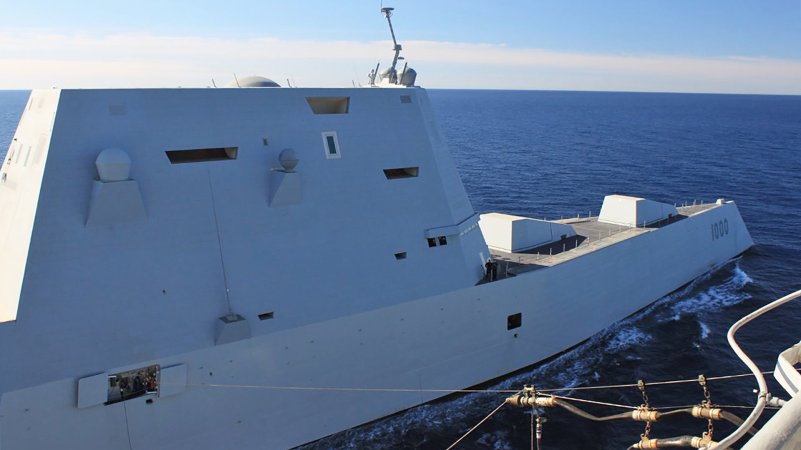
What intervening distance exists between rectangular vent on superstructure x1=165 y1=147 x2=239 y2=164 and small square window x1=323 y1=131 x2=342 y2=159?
1.98m

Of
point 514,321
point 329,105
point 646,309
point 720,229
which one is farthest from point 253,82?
point 720,229

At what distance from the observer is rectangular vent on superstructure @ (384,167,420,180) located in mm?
13828

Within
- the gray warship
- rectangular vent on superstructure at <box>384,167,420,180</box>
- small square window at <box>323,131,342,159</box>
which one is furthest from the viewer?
rectangular vent on superstructure at <box>384,167,420,180</box>

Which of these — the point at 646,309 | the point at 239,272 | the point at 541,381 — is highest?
the point at 239,272

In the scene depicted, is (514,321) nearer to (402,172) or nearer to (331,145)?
(402,172)

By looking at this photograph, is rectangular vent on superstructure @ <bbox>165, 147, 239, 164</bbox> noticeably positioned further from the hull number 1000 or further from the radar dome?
the hull number 1000

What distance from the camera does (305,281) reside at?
12.0 metres

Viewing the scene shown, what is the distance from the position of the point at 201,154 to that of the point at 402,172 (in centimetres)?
462

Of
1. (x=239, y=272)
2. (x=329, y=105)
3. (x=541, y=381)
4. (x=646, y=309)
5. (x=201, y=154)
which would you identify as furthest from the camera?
(x=646, y=309)

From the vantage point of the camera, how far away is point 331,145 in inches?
509

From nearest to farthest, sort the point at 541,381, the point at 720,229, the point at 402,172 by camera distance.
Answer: the point at 402,172 < the point at 541,381 < the point at 720,229

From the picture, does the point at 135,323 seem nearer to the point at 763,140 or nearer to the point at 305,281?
the point at 305,281

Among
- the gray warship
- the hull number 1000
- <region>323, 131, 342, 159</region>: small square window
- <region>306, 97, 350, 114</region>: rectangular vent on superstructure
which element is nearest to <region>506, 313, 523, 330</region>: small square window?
the gray warship

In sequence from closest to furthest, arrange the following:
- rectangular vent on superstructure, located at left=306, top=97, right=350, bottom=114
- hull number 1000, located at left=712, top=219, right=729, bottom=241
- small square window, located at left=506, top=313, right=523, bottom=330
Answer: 1. rectangular vent on superstructure, located at left=306, top=97, right=350, bottom=114
2. small square window, located at left=506, top=313, right=523, bottom=330
3. hull number 1000, located at left=712, top=219, right=729, bottom=241
